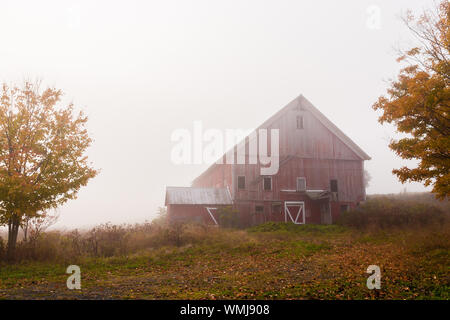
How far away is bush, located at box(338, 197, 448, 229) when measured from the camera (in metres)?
21.6

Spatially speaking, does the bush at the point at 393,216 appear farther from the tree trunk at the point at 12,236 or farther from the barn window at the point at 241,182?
the tree trunk at the point at 12,236

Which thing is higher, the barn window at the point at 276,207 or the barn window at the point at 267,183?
the barn window at the point at 267,183

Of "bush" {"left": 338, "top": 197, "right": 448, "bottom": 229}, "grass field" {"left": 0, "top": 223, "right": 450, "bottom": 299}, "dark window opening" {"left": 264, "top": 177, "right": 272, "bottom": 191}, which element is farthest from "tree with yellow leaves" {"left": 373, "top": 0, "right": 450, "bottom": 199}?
"dark window opening" {"left": 264, "top": 177, "right": 272, "bottom": 191}

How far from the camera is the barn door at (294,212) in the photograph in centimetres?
2788

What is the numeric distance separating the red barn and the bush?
2868 mm

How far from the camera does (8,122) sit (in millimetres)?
13109

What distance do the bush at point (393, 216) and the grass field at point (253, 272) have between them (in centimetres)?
526

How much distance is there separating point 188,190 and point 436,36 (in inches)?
844

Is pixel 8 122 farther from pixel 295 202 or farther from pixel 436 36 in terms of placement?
pixel 295 202

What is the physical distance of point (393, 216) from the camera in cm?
2292

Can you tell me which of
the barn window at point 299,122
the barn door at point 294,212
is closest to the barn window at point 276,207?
the barn door at point 294,212

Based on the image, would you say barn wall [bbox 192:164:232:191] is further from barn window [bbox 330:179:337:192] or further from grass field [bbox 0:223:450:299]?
grass field [bbox 0:223:450:299]

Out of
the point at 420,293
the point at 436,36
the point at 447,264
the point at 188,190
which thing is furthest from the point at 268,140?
the point at 420,293

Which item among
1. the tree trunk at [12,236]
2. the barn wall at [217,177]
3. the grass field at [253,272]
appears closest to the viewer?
the grass field at [253,272]
